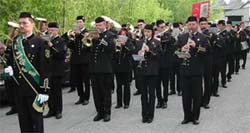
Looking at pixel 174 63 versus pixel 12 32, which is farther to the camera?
pixel 174 63

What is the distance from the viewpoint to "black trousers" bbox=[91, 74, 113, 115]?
1008 cm

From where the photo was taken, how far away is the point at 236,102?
12430 mm

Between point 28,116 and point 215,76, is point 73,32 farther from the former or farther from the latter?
point 28,116

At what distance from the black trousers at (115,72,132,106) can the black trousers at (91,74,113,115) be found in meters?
1.43

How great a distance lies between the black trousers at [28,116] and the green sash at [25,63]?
30 centimetres

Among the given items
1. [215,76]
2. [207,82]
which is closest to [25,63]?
[207,82]

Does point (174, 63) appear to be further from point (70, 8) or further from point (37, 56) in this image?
point (37, 56)

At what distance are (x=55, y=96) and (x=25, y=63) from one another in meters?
3.61

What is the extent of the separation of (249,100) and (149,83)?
13.2 ft

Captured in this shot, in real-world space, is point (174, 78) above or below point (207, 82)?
below

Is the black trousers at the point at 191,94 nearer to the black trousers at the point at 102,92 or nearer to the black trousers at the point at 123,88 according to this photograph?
the black trousers at the point at 102,92

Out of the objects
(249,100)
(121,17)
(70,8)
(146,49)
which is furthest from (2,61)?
(121,17)

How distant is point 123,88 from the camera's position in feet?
38.7

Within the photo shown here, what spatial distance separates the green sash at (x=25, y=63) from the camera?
6.83 metres
